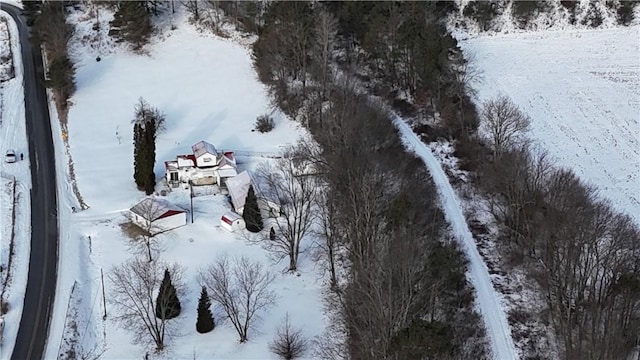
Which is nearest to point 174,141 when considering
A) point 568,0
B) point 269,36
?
point 269,36

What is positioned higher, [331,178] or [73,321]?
[331,178]

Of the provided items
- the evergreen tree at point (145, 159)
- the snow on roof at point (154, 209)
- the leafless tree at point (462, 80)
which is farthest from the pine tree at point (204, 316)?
the leafless tree at point (462, 80)

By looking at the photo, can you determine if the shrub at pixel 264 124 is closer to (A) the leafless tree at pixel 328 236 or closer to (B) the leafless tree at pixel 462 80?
(A) the leafless tree at pixel 328 236

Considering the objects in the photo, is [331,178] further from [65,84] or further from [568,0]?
[568,0]

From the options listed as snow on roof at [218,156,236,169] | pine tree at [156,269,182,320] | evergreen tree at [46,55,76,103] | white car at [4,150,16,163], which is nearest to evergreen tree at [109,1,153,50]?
evergreen tree at [46,55,76,103]

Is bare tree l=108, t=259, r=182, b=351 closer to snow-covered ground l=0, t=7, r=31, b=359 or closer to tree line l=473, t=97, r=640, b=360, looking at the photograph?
snow-covered ground l=0, t=7, r=31, b=359

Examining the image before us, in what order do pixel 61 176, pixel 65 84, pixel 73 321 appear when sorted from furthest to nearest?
pixel 65 84 → pixel 61 176 → pixel 73 321
